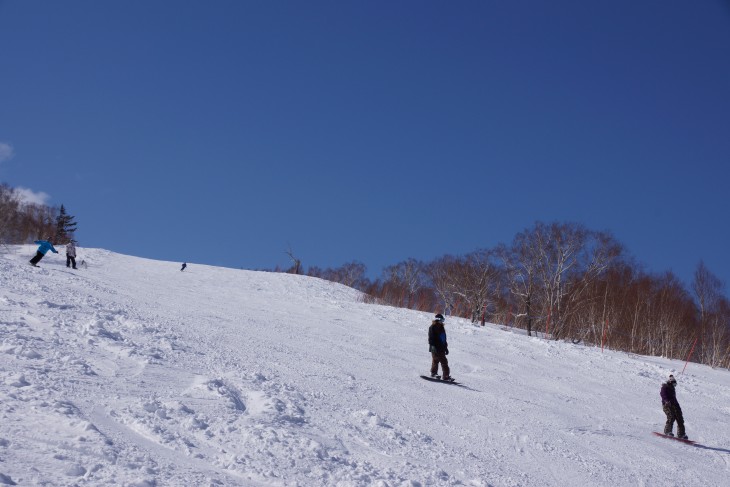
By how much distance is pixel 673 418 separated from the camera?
12945mm

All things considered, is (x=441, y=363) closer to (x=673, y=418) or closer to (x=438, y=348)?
(x=438, y=348)

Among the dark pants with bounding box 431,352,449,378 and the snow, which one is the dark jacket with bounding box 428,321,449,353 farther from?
the snow

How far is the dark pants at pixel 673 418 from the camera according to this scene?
12.6 metres

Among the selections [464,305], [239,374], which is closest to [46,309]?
[239,374]

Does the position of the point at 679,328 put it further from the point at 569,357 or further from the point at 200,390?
the point at 200,390

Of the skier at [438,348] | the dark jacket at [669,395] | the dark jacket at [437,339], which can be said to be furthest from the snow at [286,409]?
the dark jacket at [437,339]

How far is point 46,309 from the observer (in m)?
13.3

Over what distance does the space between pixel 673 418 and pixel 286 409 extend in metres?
9.27

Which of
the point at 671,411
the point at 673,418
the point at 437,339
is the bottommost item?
the point at 673,418

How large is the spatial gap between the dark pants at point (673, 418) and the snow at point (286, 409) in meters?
0.41

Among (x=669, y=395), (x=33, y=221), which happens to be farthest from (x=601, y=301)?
(x=33, y=221)

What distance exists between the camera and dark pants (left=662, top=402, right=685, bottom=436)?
12.6 metres

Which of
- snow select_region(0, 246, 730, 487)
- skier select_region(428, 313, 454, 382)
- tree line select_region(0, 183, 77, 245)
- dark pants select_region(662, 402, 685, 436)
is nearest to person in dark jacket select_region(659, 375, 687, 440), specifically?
dark pants select_region(662, 402, 685, 436)

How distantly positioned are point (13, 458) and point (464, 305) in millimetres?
50927
